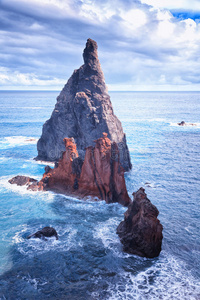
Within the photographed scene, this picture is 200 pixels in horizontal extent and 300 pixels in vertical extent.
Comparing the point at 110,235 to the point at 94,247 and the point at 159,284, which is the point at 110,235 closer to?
the point at 94,247

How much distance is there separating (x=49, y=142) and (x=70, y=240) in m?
35.4

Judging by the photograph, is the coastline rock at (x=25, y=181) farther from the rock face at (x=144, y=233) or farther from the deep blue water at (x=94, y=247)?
the rock face at (x=144, y=233)

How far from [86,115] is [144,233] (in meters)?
32.8

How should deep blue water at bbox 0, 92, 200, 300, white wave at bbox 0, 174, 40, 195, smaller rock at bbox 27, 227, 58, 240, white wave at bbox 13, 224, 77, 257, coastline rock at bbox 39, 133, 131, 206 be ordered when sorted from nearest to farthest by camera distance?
1. deep blue water at bbox 0, 92, 200, 300
2. white wave at bbox 13, 224, 77, 257
3. smaller rock at bbox 27, 227, 58, 240
4. coastline rock at bbox 39, 133, 131, 206
5. white wave at bbox 0, 174, 40, 195

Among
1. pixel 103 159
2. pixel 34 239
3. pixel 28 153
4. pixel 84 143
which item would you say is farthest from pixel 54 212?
pixel 28 153

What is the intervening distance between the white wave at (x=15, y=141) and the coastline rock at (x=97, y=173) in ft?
131

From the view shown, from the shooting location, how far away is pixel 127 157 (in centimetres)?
5503

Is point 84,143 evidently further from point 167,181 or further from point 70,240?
point 70,240

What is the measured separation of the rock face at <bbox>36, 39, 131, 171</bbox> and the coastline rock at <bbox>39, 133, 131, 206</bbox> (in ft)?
42.8

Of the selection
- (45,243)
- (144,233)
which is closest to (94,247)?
(45,243)

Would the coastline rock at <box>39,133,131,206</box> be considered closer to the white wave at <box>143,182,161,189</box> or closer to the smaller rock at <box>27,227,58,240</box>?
the white wave at <box>143,182,161,189</box>

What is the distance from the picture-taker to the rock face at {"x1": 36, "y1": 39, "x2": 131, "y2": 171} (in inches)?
2140

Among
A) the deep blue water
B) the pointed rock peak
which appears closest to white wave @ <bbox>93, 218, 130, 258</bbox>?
the deep blue water

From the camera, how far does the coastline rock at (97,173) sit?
38.8 m
